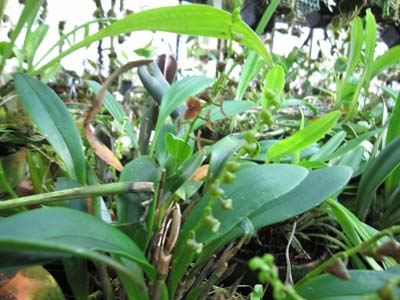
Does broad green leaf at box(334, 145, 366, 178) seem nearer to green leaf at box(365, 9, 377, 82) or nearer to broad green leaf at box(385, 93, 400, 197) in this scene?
broad green leaf at box(385, 93, 400, 197)

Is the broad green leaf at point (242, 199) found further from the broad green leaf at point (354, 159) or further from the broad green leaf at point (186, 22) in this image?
the broad green leaf at point (354, 159)

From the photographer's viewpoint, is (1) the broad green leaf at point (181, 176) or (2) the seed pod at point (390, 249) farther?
(1) the broad green leaf at point (181, 176)

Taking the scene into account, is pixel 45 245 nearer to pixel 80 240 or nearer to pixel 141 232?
pixel 80 240

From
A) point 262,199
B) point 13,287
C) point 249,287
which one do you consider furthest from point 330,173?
point 13,287

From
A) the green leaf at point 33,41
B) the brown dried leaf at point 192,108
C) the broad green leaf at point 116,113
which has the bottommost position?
the broad green leaf at point 116,113

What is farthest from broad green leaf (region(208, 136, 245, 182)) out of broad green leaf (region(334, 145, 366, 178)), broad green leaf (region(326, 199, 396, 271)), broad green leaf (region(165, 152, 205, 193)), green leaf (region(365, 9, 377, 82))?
green leaf (region(365, 9, 377, 82))

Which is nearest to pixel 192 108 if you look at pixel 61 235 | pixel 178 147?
pixel 178 147

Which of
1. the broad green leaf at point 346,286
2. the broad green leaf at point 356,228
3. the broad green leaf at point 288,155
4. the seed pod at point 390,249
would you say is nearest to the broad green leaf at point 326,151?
the broad green leaf at point 288,155
